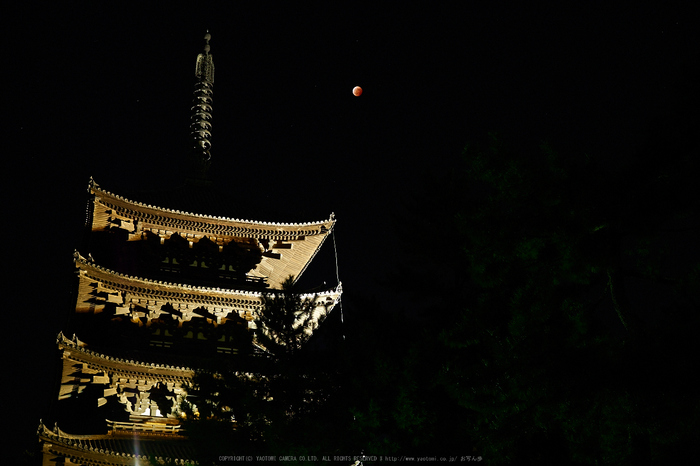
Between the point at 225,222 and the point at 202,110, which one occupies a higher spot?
the point at 202,110

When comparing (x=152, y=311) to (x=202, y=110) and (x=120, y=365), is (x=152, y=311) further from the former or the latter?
(x=202, y=110)

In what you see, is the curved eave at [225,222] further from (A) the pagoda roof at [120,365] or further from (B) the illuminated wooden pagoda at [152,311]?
(A) the pagoda roof at [120,365]

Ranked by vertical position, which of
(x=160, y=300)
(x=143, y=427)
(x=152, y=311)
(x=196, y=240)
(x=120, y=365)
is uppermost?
(x=196, y=240)

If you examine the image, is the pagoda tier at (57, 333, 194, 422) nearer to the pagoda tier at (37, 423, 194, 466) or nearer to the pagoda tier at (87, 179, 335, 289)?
the pagoda tier at (37, 423, 194, 466)

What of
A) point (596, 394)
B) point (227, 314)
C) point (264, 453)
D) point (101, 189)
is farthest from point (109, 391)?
point (596, 394)

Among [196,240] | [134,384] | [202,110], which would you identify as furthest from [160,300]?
[202,110]

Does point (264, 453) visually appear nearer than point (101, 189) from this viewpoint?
Yes

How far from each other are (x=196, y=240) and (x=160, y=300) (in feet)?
7.41

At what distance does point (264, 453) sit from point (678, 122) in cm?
876

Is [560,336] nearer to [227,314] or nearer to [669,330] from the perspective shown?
[669,330]

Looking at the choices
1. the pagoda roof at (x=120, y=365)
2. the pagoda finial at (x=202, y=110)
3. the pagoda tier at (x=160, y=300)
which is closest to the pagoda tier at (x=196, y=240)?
the pagoda tier at (x=160, y=300)

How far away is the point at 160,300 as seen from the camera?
18.1 m

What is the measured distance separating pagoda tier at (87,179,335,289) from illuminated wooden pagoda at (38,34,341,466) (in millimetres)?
30

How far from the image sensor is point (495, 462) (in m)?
8.51
